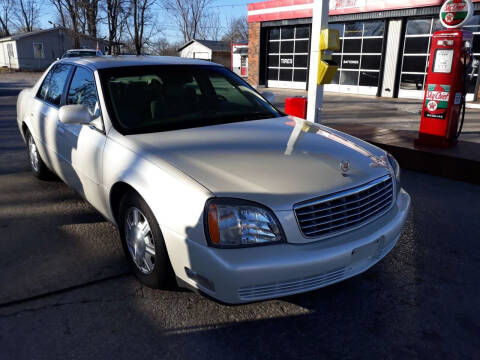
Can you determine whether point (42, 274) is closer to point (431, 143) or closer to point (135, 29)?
point (431, 143)

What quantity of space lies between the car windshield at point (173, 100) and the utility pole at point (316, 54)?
2.74 meters

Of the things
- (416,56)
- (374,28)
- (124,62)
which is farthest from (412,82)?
(124,62)

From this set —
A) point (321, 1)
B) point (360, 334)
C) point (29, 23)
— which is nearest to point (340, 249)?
point (360, 334)

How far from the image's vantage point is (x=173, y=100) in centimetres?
352

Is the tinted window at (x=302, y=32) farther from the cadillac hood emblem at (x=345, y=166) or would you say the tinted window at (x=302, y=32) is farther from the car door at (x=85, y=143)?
the cadillac hood emblem at (x=345, y=166)

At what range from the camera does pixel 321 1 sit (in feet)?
20.6

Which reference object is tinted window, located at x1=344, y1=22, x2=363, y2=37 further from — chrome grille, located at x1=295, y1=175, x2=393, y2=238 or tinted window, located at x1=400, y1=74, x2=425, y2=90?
chrome grille, located at x1=295, y1=175, x2=393, y2=238

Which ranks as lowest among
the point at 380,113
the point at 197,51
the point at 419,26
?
the point at 380,113

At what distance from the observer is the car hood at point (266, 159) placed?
2.32 m

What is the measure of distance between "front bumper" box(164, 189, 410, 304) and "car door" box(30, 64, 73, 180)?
2.16 m

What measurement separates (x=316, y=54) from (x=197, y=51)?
4709 cm

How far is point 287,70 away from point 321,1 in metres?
15.0

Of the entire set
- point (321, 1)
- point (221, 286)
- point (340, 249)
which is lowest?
point (221, 286)

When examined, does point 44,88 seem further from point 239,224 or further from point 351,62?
point 351,62
